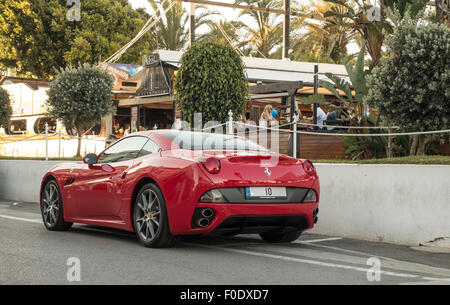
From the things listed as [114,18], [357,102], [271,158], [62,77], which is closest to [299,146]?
[357,102]

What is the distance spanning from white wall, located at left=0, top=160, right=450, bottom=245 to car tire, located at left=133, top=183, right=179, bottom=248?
119 inches

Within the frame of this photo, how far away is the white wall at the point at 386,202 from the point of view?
317 inches

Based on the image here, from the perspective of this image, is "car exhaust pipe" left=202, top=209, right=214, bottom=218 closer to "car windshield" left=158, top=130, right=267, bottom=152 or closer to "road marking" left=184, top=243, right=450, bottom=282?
"road marking" left=184, top=243, right=450, bottom=282

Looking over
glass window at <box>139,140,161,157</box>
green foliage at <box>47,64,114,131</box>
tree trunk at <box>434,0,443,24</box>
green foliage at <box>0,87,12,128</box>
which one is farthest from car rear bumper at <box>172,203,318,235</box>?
green foliage at <box>0,87,12,128</box>

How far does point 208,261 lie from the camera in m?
6.38

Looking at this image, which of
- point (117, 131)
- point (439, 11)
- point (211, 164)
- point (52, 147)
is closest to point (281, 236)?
point (211, 164)

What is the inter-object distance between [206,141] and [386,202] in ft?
8.80

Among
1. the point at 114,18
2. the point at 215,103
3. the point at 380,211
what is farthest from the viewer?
the point at 114,18

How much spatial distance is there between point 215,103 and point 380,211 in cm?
638

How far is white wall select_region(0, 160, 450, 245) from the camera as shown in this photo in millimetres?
8055

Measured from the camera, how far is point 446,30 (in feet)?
35.0

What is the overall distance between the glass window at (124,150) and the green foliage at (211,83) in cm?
584
